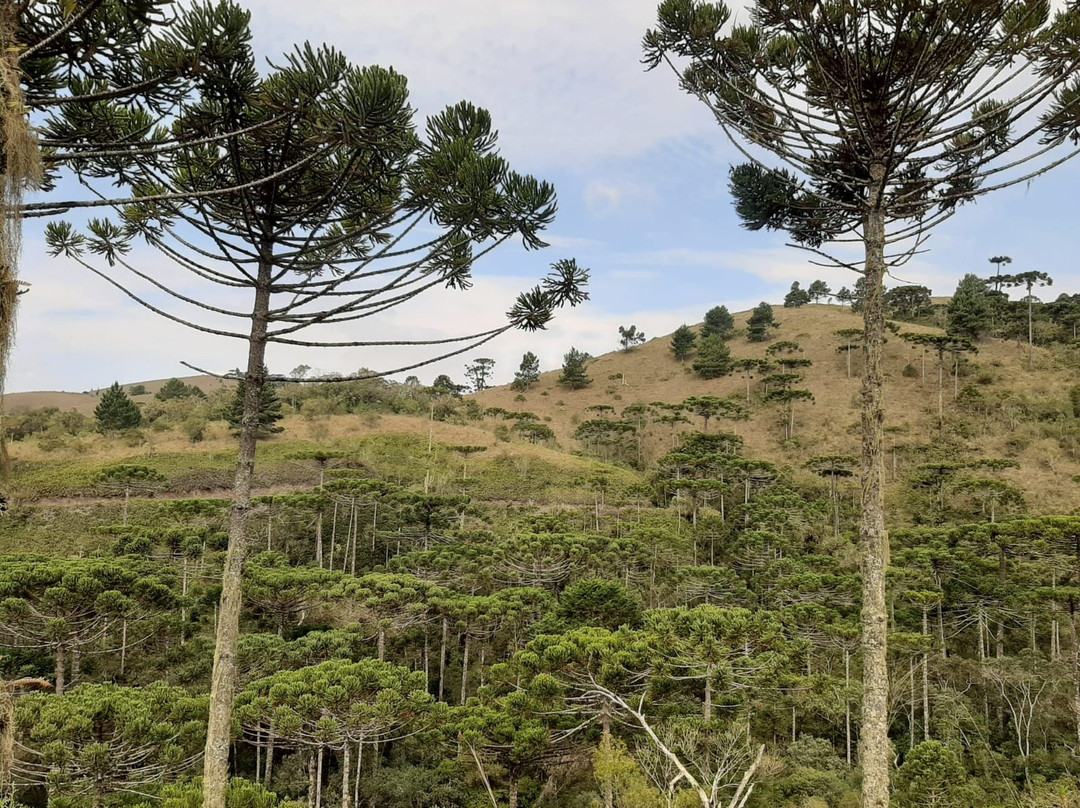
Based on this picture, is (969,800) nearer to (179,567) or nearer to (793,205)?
(793,205)

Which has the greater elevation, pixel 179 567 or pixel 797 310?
pixel 797 310

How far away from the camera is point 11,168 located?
3336 mm

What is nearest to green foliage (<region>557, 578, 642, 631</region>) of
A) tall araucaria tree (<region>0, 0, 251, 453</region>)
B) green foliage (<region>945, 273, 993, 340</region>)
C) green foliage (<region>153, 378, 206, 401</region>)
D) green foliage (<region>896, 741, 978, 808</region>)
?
green foliage (<region>896, 741, 978, 808</region>)

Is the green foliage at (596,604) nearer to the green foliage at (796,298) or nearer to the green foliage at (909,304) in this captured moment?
the green foliage at (909,304)

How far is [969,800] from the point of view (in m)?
14.1

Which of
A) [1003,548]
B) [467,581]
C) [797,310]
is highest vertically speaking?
[797,310]

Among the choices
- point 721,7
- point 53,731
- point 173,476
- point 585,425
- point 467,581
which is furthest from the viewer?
point 585,425

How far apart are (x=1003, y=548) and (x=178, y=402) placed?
67767 millimetres

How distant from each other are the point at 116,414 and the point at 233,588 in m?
52.5

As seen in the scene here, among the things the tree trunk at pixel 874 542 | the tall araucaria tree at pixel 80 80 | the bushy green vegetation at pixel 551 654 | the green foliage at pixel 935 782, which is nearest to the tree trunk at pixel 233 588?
the tall araucaria tree at pixel 80 80

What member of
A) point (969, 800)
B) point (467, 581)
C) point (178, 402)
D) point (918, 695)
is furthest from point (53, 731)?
point (178, 402)

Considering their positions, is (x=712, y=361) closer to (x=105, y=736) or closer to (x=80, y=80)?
(x=105, y=736)

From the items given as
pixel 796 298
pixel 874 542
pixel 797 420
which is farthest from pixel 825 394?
pixel 874 542

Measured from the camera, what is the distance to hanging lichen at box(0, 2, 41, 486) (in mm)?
3311
